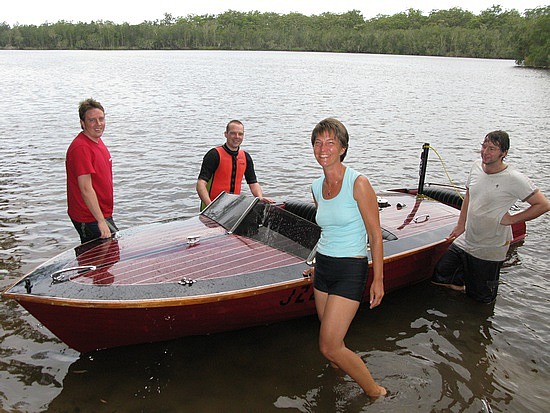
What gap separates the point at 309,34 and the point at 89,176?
126195mm

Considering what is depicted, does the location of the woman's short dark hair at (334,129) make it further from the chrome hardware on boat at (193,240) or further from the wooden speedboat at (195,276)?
the chrome hardware on boat at (193,240)

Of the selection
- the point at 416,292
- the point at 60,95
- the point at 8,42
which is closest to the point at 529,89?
the point at 60,95

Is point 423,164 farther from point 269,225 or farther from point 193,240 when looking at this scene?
point 193,240

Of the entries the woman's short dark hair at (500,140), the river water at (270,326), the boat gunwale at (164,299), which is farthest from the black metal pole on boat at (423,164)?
the boat gunwale at (164,299)

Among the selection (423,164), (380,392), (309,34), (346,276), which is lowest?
(380,392)

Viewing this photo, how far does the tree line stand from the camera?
335 feet

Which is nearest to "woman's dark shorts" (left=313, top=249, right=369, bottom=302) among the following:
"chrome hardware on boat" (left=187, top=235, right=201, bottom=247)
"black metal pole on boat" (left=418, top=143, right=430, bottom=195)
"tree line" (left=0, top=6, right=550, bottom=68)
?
"chrome hardware on boat" (left=187, top=235, right=201, bottom=247)

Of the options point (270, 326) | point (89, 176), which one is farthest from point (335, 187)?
point (89, 176)

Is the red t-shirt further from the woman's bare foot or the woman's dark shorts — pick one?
the woman's bare foot

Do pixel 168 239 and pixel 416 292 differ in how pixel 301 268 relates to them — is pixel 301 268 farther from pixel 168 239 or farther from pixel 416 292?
pixel 416 292

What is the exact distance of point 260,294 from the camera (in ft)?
15.6

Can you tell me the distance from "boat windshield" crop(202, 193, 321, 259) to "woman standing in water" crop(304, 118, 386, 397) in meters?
1.65

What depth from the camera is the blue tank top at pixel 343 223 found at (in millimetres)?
3547

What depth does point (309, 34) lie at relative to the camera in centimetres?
12306
